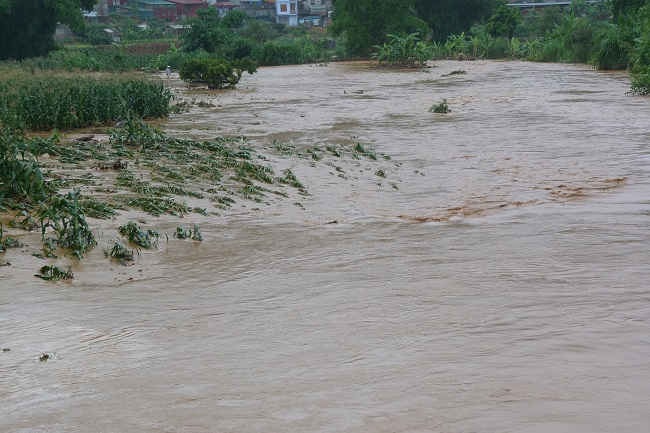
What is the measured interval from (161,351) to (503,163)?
27.4 ft

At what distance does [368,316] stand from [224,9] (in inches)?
3084

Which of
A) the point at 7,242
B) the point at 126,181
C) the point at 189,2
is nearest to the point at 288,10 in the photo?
the point at 189,2

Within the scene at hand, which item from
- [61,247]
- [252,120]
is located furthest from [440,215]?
[252,120]

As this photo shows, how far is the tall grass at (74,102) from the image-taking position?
1405cm

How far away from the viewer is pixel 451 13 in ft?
170

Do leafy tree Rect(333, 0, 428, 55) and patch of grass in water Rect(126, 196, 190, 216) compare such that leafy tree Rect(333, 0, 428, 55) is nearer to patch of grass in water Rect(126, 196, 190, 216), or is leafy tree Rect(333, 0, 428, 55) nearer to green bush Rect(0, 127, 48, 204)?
patch of grass in water Rect(126, 196, 190, 216)

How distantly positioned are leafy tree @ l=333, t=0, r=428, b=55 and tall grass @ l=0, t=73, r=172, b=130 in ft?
91.0

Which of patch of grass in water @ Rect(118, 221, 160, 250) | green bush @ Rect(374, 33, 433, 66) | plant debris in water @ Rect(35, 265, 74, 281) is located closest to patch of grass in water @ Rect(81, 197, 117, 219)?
patch of grass in water @ Rect(118, 221, 160, 250)

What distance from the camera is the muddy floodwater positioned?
4.38 meters

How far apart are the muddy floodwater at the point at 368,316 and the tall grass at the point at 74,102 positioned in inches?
200

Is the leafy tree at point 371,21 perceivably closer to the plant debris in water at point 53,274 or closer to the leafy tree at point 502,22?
the leafy tree at point 502,22

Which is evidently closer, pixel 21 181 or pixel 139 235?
pixel 139 235

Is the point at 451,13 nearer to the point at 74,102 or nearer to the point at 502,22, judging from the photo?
the point at 502,22

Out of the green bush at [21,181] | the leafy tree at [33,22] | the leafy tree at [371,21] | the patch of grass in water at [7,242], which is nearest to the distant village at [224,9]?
the leafy tree at [371,21]
